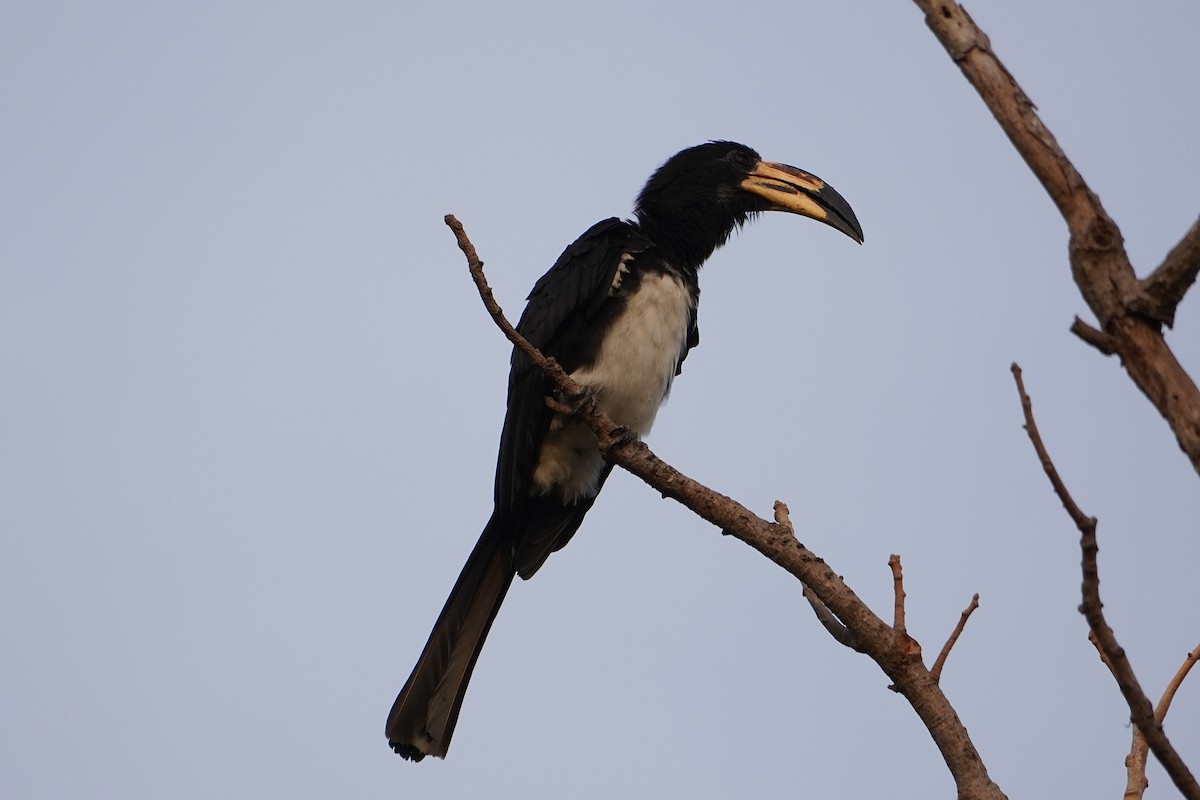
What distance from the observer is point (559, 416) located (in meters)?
4.59

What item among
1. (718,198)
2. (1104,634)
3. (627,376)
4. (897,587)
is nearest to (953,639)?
(897,587)

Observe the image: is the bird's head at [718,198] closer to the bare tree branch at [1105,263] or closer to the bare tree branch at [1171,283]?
the bare tree branch at [1105,263]

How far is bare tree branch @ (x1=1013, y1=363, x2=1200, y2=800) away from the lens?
1912mm

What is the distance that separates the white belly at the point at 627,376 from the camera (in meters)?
4.61

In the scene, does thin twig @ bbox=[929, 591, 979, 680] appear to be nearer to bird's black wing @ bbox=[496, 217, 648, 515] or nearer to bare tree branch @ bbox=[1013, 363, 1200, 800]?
bare tree branch @ bbox=[1013, 363, 1200, 800]

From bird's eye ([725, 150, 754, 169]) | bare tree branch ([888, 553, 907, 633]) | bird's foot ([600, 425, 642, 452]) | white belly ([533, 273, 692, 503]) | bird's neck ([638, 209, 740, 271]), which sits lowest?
bare tree branch ([888, 553, 907, 633])

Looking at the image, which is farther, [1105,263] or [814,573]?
[814,573]

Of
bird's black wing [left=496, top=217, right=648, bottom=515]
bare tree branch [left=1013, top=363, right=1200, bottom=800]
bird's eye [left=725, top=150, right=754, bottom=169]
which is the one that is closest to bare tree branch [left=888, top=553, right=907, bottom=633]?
bare tree branch [left=1013, top=363, right=1200, bottom=800]

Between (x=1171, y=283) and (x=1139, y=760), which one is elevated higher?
(x=1171, y=283)

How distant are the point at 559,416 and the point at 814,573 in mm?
1583

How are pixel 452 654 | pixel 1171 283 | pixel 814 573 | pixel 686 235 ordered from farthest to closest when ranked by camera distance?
1. pixel 686 235
2. pixel 452 654
3. pixel 814 573
4. pixel 1171 283

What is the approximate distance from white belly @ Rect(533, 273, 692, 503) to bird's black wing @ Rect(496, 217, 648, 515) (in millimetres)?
80

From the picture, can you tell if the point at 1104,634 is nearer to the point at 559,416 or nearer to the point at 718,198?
the point at 559,416

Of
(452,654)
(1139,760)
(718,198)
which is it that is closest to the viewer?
(1139,760)
